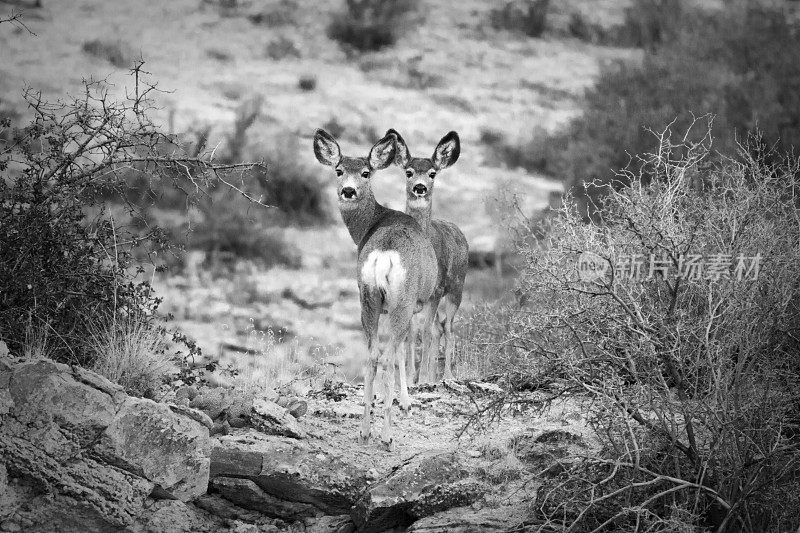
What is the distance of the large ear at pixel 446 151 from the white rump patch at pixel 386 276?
93.2 inches

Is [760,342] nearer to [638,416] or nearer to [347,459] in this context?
[638,416]

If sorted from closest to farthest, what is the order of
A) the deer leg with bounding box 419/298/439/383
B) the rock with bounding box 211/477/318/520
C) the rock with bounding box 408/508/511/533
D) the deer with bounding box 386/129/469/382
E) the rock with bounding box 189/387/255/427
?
the rock with bounding box 408/508/511/533
the rock with bounding box 211/477/318/520
the rock with bounding box 189/387/255/427
the deer with bounding box 386/129/469/382
the deer leg with bounding box 419/298/439/383

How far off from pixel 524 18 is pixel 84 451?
24.6m

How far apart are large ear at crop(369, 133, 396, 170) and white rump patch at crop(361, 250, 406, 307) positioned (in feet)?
4.65

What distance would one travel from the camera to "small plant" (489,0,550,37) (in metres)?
29.9

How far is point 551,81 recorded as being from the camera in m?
27.9

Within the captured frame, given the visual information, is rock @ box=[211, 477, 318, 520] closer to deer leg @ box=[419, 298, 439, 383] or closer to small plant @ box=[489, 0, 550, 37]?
deer leg @ box=[419, 298, 439, 383]

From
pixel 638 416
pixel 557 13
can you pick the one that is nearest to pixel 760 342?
pixel 638 416

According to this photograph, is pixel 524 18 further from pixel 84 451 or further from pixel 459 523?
pixel 84 451

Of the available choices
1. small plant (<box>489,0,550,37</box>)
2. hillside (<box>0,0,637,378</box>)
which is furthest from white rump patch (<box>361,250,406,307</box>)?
small plant (<box>489,0,550,37</box>)

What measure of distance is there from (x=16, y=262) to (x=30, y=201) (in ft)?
2.19

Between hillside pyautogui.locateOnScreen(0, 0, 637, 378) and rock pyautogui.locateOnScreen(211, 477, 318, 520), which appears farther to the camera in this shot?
hillside pyautogui.locateOnScreen(0, 0, 637, 378)

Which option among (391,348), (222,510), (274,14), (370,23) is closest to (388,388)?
(391,348)

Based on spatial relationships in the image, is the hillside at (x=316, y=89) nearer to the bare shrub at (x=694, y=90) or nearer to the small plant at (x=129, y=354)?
the bare shrub at (x=694, y=90)
